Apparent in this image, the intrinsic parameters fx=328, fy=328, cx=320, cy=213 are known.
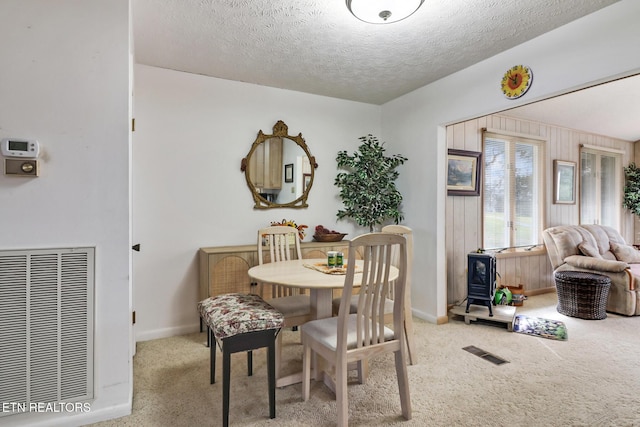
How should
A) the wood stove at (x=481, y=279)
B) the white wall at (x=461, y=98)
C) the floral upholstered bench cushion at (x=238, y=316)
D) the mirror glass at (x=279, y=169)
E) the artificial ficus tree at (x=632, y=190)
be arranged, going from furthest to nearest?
the artificial ficus tree at (x=632, y=190) < the mirror glass at (x=279, y=169) < the wood stove at (x=481, y=279) < the white wall at (x=461, y=98) < the floral upholstered bench cushion at (x=238, y=316)

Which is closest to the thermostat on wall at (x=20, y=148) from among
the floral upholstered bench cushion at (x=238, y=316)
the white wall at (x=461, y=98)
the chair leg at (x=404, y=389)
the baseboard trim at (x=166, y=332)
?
the floral upholstered bench cushion at (x=238, y=316)

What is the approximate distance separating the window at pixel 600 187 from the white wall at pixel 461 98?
93 centimetres

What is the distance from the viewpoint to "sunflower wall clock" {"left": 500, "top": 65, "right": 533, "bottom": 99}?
102 inches

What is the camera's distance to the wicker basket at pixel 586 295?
362cm

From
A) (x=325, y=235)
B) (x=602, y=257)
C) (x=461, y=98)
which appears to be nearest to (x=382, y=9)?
(x=461, y=98)

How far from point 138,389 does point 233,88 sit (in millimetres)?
2836

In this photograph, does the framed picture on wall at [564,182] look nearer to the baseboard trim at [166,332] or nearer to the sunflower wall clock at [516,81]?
the sunflower wall clock at [516,81]

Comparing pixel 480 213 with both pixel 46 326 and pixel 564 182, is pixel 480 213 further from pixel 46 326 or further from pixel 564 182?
pixel 46 326

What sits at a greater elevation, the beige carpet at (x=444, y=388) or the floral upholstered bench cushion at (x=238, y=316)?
the floral upholstered bench cushion at (x=238, y=316)

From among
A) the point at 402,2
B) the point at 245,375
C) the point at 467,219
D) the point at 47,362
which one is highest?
the point at 402,2

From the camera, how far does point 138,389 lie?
2178 mm

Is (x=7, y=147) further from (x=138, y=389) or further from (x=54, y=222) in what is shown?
(x=138, y=389)

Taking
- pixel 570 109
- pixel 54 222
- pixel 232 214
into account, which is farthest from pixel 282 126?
pixel 570 109

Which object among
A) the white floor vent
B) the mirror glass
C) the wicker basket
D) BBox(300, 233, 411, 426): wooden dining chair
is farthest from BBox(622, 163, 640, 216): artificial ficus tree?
the white floor vent
